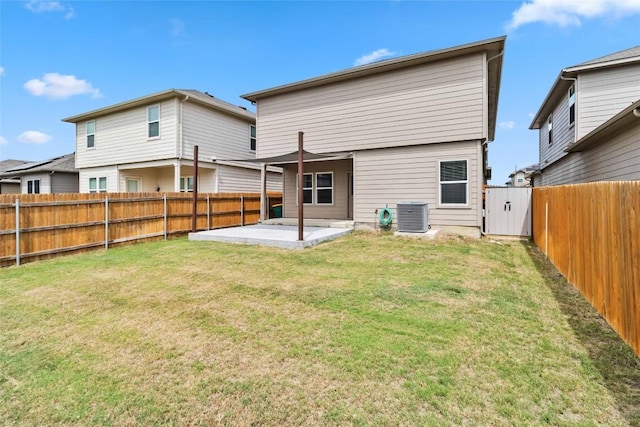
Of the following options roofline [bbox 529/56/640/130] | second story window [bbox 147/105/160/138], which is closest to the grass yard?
roofline [bbox 529/56/640/130]

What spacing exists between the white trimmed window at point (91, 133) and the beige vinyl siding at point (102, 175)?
129 centimetres

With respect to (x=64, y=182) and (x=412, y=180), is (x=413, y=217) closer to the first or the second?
(x=412, y=180)

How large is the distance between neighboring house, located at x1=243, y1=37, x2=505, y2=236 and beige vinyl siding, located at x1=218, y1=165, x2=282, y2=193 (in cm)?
328

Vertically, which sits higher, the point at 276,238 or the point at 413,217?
the point at 413,217

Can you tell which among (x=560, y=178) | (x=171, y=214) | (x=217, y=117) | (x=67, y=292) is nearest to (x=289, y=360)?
(x=67, y=292)

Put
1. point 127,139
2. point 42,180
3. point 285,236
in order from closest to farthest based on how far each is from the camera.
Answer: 1. point 285,236
2. point 127,139
3. point 42,180

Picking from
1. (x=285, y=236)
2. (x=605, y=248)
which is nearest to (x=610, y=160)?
(x=605, y=248)

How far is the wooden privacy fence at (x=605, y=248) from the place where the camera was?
9.13 ft

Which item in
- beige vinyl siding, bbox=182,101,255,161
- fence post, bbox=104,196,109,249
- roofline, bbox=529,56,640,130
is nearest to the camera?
fence post, bbox=104,196,109,249

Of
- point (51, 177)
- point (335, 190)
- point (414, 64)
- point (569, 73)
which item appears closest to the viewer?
point (414, 64)

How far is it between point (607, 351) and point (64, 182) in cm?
2438

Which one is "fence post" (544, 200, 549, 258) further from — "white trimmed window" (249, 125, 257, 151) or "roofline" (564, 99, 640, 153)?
"white trimmed window" (249, 125, 257, 151)

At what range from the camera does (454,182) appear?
9.05m

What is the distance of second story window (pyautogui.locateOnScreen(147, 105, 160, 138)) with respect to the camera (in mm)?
13328
